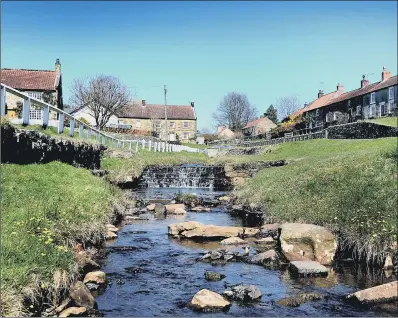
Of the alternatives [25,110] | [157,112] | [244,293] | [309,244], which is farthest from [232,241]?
[157,112]

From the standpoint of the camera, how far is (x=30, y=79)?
174 feet

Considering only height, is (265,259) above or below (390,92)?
below

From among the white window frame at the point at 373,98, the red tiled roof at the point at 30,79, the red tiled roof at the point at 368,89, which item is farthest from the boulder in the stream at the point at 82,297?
the white window frame at the point at 373,98

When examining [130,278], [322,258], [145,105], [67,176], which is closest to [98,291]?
[130,278]

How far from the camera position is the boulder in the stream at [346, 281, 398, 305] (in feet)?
27.0

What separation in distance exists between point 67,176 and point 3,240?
8.50 m

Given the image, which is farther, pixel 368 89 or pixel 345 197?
pixel 368 89

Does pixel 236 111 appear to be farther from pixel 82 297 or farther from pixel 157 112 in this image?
pixel 82 297

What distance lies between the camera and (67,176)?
16578 millimetres

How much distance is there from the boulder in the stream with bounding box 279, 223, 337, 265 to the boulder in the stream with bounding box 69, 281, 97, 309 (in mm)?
5692

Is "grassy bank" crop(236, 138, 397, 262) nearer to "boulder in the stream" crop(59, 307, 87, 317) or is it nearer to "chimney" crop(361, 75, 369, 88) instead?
"boulder in the stream" crop(59, 307, 87, 317)

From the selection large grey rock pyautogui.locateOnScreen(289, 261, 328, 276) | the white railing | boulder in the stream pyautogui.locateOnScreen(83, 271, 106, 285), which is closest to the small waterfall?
the white railing

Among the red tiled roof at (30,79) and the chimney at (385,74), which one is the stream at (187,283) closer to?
the red tiled roof at (30,79)

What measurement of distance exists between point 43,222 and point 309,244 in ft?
23.4
